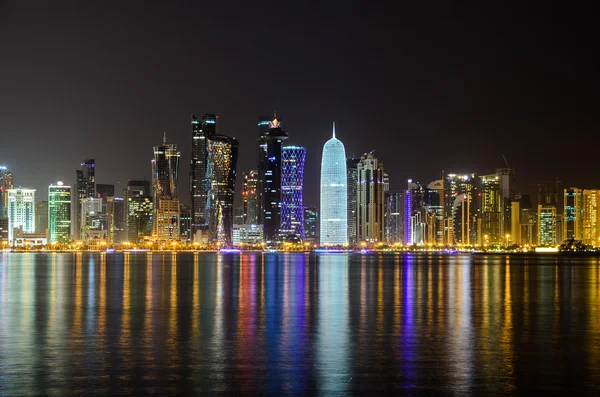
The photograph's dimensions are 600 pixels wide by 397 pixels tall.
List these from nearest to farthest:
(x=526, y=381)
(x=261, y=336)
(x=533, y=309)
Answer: (x=526, y=381) → (x=261, y=336) → (x=533, y=309)

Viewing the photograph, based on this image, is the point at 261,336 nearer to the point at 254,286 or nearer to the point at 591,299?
the point at 591,299

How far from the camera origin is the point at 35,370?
27.9 m

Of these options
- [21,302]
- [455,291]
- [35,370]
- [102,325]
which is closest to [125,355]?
[35,370]

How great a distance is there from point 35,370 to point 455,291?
5040cm

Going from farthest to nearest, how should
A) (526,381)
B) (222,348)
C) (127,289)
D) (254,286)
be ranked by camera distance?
(254,286) → (127,289) → (222,348) → (526,381)

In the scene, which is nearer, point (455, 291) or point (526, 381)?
point (526, 381)

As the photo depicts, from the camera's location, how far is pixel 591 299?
6266cm

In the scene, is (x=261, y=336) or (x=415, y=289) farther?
(x=415, y=289)

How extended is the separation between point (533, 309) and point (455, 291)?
61.5 ft

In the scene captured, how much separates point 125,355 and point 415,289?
4776 cm

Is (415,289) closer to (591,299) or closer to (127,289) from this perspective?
(591,299)

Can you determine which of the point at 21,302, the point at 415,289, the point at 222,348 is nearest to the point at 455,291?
the point at 415,289

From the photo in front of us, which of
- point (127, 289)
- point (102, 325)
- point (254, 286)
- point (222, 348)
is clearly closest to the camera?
point (222, 348)

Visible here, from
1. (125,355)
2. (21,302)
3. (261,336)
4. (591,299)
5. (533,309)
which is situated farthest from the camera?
(591,299)
